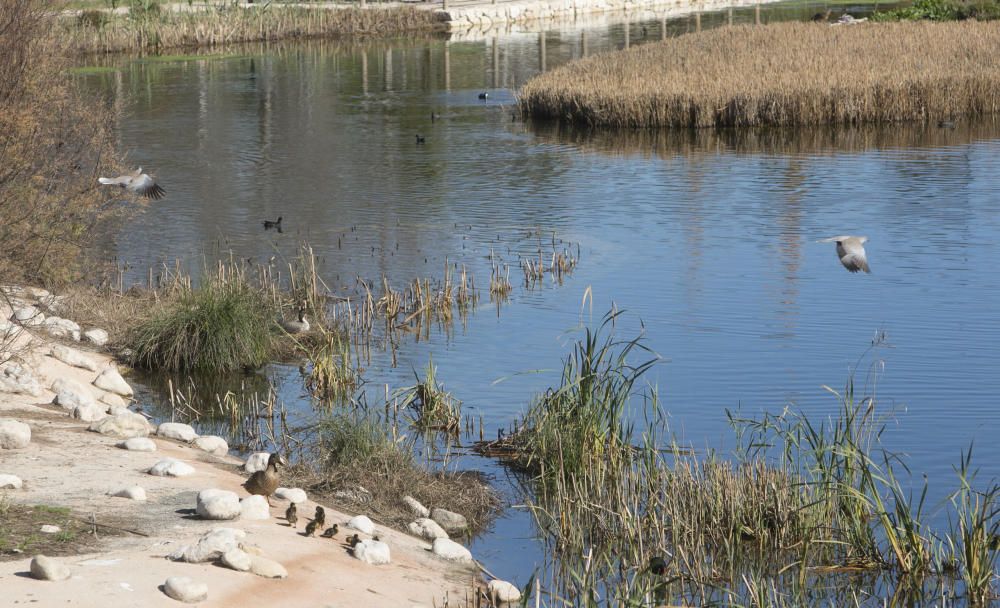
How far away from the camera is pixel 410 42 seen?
1945 inches

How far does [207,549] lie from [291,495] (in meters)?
1.75

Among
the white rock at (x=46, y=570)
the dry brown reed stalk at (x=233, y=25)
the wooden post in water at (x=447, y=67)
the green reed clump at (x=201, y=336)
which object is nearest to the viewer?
the white rock at (x=46, y=570)

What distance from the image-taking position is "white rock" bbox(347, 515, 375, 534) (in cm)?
838

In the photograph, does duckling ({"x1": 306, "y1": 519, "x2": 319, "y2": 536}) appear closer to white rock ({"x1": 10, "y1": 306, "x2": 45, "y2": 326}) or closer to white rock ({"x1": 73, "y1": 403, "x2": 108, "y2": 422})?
white rock ({"x1": 73, "y1": 403, "x2": 108, "y2": 422})

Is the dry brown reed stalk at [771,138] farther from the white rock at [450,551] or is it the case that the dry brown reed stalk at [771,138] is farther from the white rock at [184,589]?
the white rock at [184,589]

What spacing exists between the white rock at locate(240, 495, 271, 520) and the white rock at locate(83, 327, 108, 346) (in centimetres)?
637

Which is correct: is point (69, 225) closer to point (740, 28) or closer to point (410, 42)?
point (740, 28)

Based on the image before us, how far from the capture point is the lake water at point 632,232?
12672 millimetres

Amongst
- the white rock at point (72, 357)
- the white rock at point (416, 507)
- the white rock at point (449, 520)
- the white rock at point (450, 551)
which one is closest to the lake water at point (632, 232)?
the white rock at point (449, 520)

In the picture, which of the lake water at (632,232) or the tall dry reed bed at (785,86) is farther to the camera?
the tall dry reed bed at (785,86)

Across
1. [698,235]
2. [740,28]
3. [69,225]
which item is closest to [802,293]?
[698,235]

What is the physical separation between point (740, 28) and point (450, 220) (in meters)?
21.0

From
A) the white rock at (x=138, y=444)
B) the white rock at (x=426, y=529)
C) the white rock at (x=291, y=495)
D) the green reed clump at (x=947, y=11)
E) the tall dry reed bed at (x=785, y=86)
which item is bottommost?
the white rock at (x=426, y=529)

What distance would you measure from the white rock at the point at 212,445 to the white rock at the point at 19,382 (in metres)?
1.44
